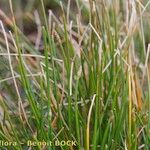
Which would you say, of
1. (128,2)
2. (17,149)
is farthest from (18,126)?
(128,2)

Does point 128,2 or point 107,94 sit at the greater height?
point 128,2

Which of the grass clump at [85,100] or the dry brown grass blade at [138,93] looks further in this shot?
the dry brown grass blade at [138,93]

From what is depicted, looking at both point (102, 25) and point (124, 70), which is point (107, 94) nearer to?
point (124, 70)

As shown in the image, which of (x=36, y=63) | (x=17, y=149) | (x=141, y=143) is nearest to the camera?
(x=17, y=149)

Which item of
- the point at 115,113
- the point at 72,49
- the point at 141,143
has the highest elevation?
the point at 72,49

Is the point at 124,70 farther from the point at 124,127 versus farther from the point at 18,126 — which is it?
the point at 18,126

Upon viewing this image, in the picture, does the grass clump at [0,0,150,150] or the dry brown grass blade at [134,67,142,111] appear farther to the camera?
the dry brown grass blade at [134,67,142,111]

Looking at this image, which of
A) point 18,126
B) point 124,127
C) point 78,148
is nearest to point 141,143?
point 124,127

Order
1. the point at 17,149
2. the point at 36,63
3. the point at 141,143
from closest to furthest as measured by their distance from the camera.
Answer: the point at 17,149 → the point at 141,143 → the point at 36,63

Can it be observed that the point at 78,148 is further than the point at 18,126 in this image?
No
